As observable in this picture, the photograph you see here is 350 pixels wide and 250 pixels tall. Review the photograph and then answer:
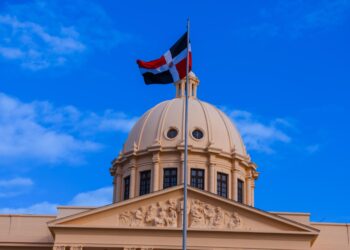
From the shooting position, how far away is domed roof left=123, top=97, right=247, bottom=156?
6144 cm

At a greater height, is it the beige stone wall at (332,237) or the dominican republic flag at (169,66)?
the dominican republic flag at (169,66)

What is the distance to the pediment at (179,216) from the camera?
47375mm

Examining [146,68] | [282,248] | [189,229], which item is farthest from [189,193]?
[146,68]

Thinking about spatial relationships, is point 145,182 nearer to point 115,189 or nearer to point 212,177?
point 115,189

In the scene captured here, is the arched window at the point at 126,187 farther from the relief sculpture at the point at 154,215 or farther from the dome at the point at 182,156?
the relief sculpture at the point at 154,215

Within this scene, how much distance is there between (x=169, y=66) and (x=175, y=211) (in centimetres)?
1598

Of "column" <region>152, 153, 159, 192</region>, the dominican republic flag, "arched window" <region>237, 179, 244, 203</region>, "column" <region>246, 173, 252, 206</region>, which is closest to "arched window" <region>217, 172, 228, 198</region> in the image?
"arched window" <region>237, 179, 244, 203</region>

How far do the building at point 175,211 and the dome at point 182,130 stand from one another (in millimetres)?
89

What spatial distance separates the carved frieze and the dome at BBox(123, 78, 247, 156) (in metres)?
12.8

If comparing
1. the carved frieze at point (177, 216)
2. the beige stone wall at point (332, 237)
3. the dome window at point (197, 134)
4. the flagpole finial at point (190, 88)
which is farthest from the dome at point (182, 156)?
the carved frieze at point (177, 216)

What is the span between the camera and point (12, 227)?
5278 centimetres

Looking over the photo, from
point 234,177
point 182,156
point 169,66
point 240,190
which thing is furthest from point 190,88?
point 169,66

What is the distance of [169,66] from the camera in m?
34.1

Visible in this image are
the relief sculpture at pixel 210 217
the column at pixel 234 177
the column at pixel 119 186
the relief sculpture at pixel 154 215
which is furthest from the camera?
the column at pixel 119 186
